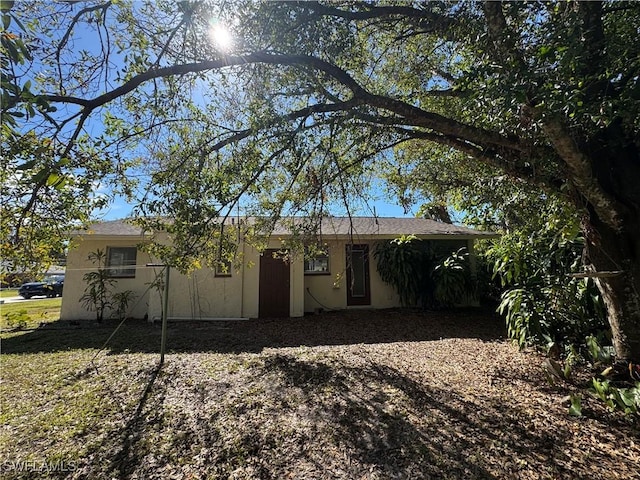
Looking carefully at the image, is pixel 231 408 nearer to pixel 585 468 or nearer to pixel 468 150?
pixel 585 468

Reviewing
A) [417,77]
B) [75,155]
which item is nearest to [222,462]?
[75,155]

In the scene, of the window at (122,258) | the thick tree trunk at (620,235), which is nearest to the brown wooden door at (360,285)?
the window at (122,258)

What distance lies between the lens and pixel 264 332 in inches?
308

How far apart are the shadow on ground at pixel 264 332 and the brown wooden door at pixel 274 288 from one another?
0.54m

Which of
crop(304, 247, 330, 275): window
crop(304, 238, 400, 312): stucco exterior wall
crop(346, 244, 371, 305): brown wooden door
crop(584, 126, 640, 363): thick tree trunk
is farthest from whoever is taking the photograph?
crop(346, 244, 371, 305): brown wooden door

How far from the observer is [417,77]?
604 cm

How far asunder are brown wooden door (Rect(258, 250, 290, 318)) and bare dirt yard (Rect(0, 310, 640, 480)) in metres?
3.67

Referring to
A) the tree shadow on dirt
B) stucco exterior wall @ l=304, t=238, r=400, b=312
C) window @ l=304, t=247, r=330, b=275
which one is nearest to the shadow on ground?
stucco exterior wall @ l=304, t=238, r=400, b=312

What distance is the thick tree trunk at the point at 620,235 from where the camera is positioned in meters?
3.80

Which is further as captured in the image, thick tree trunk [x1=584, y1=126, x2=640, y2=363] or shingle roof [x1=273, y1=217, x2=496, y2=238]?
shingle roof [x1=273, y1=217, x2=496, y2=238]

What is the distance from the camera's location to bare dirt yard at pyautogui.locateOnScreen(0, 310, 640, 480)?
2785 millimetres

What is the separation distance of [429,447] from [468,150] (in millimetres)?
3557

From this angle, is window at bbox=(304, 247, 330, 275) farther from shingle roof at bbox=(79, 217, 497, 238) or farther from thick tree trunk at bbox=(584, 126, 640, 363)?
thick tree trunk at bbox=(584, 126, 640, 363)

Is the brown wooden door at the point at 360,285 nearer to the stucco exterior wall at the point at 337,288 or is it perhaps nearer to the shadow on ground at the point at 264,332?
the stucco exterior wall at the point at 337,288
